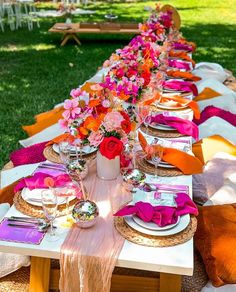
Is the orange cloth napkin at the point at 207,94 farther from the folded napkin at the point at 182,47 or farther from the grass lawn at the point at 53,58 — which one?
the grass lawn at the point at 53,58

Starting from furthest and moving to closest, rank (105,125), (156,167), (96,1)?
1. (96,1)
2. (156,167)
3. (105,125)

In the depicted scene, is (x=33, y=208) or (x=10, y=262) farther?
(x=10, y=262)

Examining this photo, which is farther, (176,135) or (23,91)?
(23,91)

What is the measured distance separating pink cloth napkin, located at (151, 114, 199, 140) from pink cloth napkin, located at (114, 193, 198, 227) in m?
0.96

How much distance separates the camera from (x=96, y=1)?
14734mm

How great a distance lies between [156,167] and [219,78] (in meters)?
3.49

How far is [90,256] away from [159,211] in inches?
14.4

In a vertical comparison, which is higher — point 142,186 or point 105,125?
point 105,125

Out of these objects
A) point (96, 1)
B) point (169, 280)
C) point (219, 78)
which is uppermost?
point (169, 280)

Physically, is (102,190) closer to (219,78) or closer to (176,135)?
(176,135)

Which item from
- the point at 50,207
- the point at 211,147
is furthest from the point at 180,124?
the point at 50,207

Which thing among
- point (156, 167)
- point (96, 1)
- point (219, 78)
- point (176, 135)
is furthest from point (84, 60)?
point (96, 1)

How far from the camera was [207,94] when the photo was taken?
4715mm

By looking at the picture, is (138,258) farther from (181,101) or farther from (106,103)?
(181,101)
